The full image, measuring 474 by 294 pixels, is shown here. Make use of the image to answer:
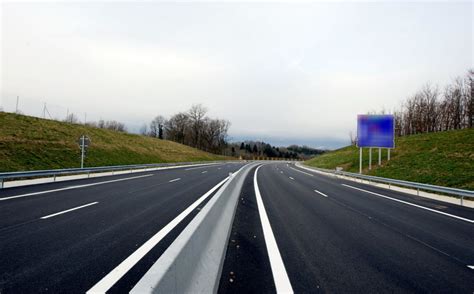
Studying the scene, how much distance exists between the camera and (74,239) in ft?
16.2

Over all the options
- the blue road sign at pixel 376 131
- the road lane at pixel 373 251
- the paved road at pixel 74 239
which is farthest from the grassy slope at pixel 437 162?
the paved road at pixel 74 239

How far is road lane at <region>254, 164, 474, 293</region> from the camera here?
136 inches

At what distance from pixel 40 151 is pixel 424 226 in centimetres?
3199

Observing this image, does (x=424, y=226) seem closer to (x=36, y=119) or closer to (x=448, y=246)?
(x=448, y=246)

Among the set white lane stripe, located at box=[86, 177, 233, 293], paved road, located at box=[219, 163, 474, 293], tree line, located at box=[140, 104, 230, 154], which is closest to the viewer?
white lane stripe, located at box=[86, 177, 233, 293]

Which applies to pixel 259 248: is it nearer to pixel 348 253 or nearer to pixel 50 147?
pixel 348 253

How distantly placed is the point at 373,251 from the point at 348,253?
1.90ft

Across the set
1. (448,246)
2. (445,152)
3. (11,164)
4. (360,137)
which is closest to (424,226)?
(448,246)

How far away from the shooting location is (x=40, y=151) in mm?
24578

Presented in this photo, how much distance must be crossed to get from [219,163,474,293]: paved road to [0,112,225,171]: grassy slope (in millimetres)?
23129

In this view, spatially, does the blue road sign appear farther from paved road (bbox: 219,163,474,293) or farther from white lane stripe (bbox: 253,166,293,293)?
white lane stripe (bbox: 253,166,293,293)

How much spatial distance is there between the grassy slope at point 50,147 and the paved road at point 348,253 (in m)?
23.1

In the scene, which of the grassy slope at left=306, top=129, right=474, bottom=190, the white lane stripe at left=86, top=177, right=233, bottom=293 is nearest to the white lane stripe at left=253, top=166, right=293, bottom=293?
the white lane stripe at left=86, top=177, right=233, bottom=293

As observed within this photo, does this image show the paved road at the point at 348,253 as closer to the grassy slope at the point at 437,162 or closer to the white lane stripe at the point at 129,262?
the white lane stripe at the point at 129,262
